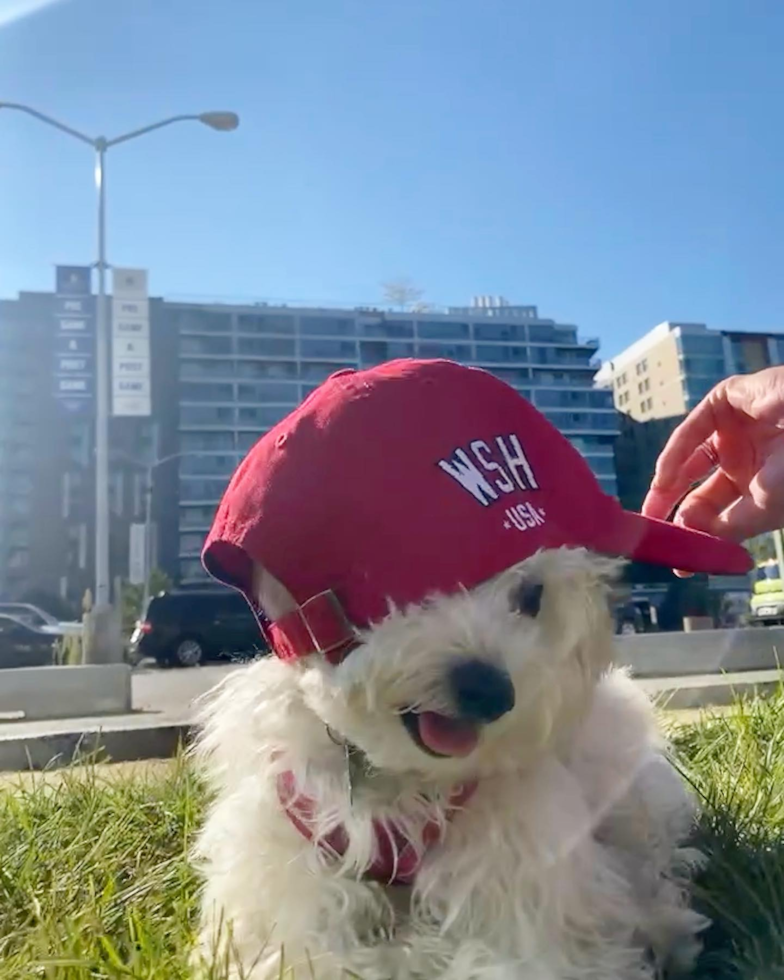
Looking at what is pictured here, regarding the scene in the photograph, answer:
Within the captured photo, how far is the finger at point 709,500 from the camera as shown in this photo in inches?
88.3

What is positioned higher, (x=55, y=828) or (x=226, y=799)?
(x=226, y=799)

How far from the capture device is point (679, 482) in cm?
229

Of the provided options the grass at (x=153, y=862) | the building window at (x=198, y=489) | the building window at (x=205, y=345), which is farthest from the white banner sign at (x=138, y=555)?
the grass at (x=153, y=862)

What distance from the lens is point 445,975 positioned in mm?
1420

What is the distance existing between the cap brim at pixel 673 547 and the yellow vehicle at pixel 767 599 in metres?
19.9

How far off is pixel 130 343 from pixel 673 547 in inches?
819

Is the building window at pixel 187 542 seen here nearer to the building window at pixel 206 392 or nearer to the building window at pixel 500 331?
the building window at pixel 206 392

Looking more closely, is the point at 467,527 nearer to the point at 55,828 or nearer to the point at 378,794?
the point at 378,794

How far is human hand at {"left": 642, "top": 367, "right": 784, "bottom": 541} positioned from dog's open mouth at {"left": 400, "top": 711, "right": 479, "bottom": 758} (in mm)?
880

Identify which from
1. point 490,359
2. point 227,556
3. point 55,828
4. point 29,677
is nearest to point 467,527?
point 227,556

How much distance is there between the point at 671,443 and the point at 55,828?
1.78 metres

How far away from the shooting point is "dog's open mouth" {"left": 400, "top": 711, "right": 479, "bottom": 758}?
1.47m

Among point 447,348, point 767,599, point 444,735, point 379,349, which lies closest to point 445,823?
point 444,735

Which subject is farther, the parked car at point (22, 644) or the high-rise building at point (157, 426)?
the high-rise building at point (157, 426)
